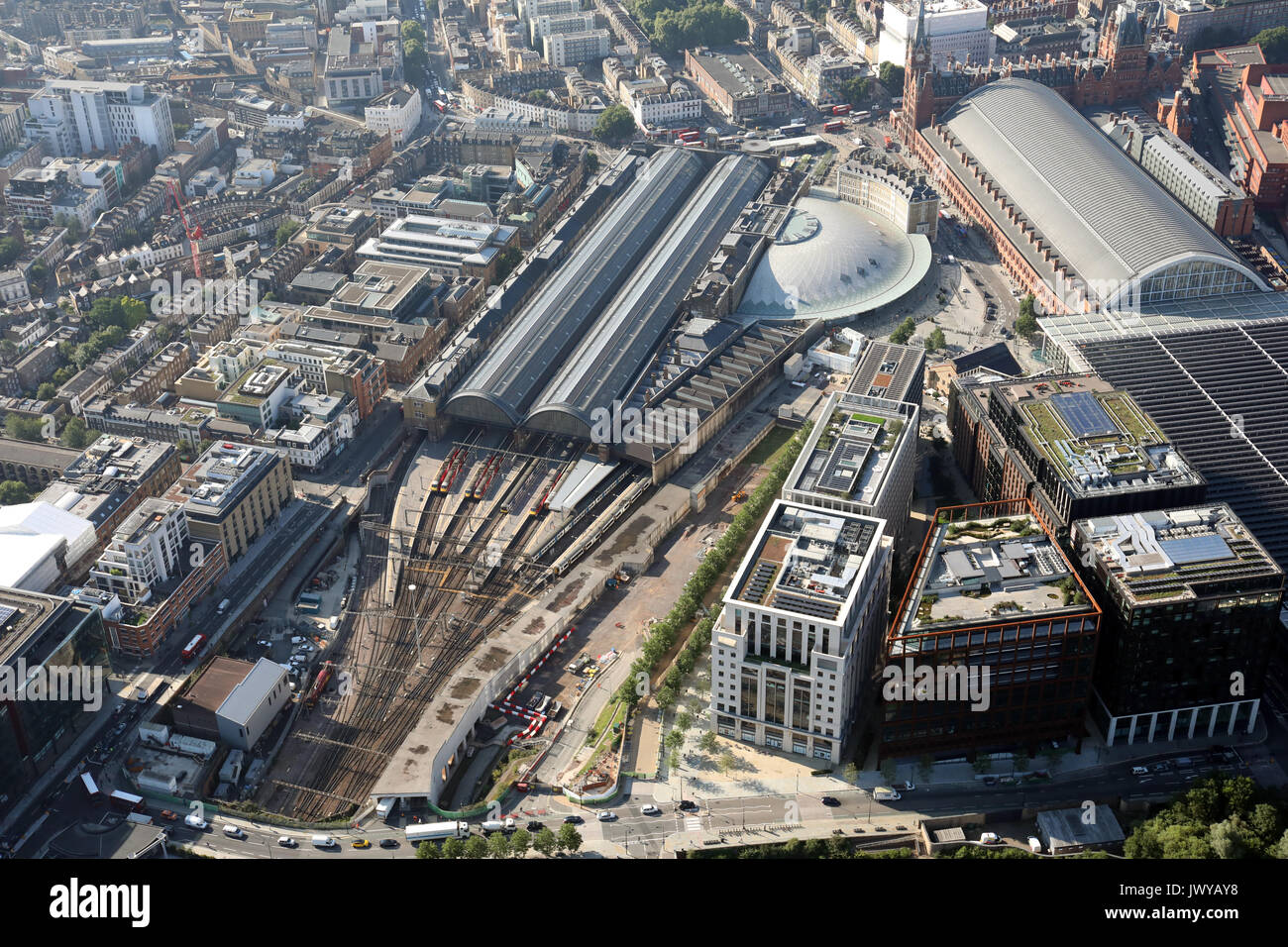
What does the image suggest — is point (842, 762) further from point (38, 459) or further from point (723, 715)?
point (38, 459)

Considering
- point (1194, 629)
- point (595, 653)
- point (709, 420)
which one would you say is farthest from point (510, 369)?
point (1194, 629)

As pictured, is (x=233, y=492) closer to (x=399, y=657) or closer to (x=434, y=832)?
(x=399, y=657)

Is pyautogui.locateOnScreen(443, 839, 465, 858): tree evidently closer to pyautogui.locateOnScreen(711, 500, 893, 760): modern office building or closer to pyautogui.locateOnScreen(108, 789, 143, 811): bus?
pyautogui.locateOnScreen(711, 500, 893, 760): modern office building

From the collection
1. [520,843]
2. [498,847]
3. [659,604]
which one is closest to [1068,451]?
[659,604]

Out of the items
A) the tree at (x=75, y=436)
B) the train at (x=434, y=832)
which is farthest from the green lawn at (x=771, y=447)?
the tree at (x=75, y=436)

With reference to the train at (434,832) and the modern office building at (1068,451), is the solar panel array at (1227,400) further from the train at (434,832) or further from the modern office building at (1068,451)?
the train at (434,832)

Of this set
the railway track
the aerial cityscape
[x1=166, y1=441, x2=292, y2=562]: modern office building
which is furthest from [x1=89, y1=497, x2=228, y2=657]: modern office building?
the railway track
